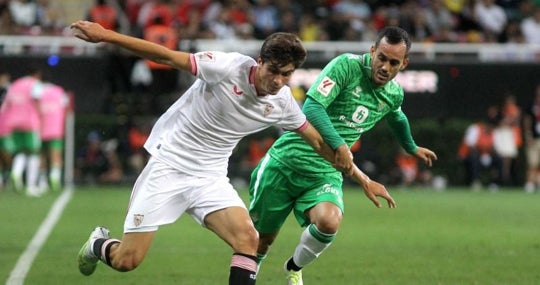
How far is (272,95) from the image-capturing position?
27.8ft

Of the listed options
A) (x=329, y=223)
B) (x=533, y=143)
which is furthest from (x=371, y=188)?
(x=533, y=143)

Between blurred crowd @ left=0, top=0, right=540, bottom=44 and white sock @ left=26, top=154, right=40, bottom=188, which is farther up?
blurred crowd @ left=0, top=0, right=540, bottom=44

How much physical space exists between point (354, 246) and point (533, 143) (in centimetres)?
1413

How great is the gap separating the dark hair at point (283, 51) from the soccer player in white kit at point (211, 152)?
43 millimetres

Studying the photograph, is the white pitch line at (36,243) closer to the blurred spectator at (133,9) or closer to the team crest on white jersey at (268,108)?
the team crest on white jersey at (268,108)

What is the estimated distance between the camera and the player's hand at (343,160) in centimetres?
880

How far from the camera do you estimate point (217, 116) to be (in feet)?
27.9

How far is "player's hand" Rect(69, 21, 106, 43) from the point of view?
767 centimetres

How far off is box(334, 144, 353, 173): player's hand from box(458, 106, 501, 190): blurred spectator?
1863 cm

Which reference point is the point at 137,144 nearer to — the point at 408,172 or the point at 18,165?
the point at 18,165

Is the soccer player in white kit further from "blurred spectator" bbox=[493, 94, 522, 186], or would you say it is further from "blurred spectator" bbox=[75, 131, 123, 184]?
"blurred spectator" bbox=[493, 94, 522, 186]

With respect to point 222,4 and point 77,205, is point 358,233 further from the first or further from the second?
point 222,4

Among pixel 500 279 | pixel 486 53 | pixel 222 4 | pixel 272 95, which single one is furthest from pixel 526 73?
pixel 272 95

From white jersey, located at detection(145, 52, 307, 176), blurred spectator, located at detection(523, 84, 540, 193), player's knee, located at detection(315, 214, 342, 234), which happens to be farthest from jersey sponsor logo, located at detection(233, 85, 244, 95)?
blurred spectator, located at detection(523, 84, 540, 193)
